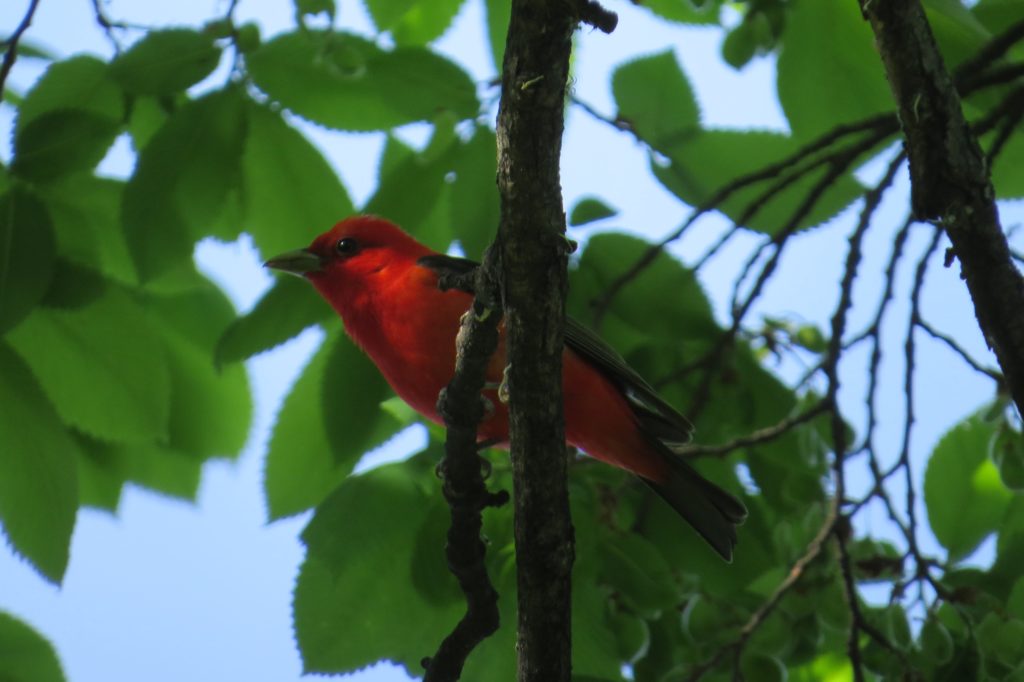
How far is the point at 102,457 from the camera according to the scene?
175 inches

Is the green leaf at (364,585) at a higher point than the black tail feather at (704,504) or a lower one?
lower

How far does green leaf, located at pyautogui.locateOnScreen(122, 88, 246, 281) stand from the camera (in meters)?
3.54

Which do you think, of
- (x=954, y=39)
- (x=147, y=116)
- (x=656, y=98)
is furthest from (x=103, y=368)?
(x=954, y=39)

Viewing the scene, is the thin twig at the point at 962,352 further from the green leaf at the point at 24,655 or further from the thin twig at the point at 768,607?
the green leaf at the point at 24,655

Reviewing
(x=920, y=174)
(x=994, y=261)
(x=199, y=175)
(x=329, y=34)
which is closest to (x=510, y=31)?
(x=920, y=174)

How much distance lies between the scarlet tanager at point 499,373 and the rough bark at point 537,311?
3.15ft

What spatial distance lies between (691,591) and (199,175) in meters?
1.87

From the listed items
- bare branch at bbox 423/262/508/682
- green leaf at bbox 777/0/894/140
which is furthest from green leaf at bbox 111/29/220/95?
green leaf at bbox 777/0/894/140

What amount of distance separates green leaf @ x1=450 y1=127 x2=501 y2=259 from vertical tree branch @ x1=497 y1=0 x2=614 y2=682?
1333 millimetres

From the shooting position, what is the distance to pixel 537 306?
214 centimetres

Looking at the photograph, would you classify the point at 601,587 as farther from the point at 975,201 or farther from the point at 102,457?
the point at 102,457

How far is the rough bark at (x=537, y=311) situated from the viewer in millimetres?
1950

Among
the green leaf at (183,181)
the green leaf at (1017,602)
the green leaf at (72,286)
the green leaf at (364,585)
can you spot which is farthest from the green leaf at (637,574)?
the green leaf at (72,286)

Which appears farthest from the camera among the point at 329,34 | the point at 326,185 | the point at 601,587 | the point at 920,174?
the point at 326,185
